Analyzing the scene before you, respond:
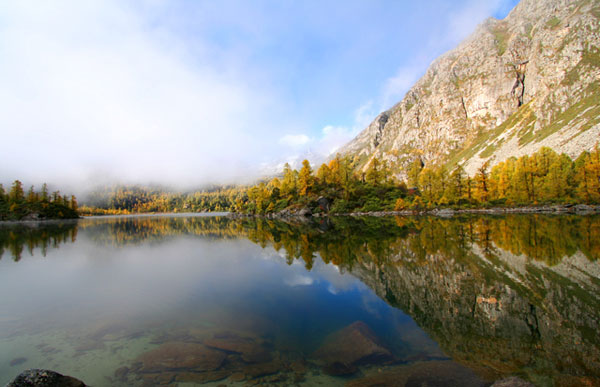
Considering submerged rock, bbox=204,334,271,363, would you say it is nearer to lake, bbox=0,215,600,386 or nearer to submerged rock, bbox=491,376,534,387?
lake, bbox=0,215,600,386

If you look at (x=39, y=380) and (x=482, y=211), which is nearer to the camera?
(x=39, y=380)

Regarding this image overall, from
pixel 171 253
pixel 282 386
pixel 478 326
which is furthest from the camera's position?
pixel 171 253

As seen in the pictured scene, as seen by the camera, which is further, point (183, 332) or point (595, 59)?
point (595, 59)

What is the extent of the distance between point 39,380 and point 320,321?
7.46 m

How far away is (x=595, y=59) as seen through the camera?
14788cm

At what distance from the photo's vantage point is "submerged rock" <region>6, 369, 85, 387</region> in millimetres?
5176

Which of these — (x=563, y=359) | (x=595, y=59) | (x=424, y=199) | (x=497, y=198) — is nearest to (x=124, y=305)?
(x=563, y=359)

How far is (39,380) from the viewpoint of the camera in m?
5.30

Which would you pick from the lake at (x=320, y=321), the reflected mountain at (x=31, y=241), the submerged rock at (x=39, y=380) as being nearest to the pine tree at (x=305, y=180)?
the reflected mountain at (x=31, y=241)

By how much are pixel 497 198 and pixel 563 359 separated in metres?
88.4

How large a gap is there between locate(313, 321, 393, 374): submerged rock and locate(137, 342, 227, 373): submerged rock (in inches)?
110

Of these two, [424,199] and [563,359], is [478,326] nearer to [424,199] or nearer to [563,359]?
[563,359]

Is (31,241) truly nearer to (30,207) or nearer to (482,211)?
(482,211)

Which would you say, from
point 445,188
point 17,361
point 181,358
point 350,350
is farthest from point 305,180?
point 17,361
